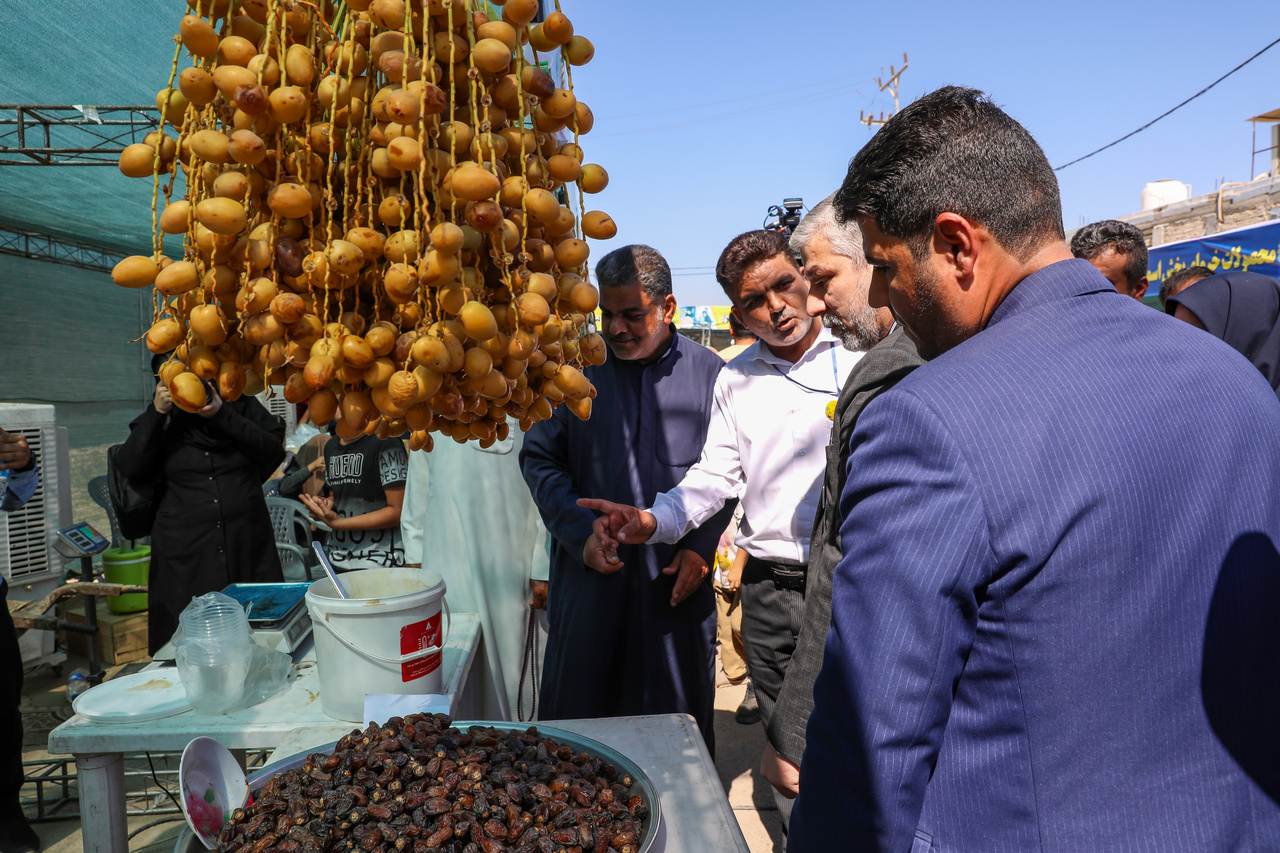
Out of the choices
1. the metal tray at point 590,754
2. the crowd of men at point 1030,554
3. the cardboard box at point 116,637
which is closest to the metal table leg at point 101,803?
the metal tray at point 590,754

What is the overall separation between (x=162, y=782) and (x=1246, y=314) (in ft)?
18.2

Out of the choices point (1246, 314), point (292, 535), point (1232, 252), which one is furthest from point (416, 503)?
point (1232, 252)

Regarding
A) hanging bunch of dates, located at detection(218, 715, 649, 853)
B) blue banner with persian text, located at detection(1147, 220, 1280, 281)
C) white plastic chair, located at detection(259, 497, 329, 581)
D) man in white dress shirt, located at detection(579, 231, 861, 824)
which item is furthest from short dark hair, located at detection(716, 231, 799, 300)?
blue banner with persian text, located at detection(1147, 220, 1280, 281)

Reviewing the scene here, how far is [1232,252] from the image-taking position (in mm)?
5887

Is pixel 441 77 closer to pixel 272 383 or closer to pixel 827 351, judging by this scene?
pixel 272 383

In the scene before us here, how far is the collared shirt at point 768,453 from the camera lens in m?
2.52

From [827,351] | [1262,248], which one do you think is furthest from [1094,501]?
[1262,248]

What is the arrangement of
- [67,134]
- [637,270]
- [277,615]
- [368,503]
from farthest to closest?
[67,134], [368,503], [637,270], [277,615]

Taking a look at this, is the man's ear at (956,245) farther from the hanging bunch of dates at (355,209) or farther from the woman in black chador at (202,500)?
the woman in black chador at (202,500)

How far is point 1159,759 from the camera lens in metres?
0.90

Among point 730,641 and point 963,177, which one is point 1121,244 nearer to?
point 963,177

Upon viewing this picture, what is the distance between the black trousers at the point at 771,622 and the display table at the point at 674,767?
757 millimetres

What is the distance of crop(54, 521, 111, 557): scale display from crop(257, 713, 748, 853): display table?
4179mm

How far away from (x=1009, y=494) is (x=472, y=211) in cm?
71
